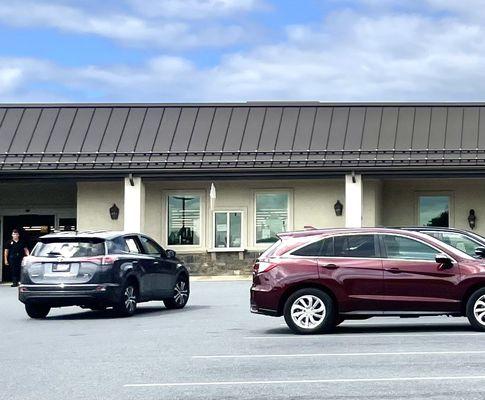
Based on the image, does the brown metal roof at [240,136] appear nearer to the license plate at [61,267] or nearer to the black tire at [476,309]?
the license plate at [61,267]

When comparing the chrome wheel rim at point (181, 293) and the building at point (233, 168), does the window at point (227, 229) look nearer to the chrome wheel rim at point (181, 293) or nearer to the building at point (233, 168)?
the building at point (233, 168)

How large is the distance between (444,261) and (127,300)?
6.28 metres

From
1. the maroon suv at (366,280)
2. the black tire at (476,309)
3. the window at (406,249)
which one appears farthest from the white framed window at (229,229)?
the black tire at (476,309)

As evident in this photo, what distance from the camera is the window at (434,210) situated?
32.9 m

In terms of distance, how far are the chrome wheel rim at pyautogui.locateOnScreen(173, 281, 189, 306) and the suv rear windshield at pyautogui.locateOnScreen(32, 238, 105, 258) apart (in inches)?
100

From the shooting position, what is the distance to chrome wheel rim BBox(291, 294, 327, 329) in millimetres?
14461

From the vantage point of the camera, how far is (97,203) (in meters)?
32.8

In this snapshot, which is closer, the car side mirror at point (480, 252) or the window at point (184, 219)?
the car side mirror at point (480, 252)

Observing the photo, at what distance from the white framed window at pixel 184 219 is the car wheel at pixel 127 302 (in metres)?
14.4

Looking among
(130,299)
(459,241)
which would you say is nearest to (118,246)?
(130,299)

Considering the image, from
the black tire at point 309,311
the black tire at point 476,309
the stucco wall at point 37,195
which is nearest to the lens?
the black tire at point 476,309

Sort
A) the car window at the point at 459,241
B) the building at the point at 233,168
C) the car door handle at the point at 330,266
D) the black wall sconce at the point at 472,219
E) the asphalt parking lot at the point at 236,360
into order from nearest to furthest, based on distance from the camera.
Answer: the asphalt parking lot at the point at 236,360
the car door handle at the point at 330,266
the car window at the point at 459,241
the building at the point at 233,168
the black wall sconce at the point at 472,219

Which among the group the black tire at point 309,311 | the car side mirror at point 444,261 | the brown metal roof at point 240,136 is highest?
the brown metal roof at point 240,136

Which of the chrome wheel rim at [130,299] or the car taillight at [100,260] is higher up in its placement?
the car taillight at [100,260]
